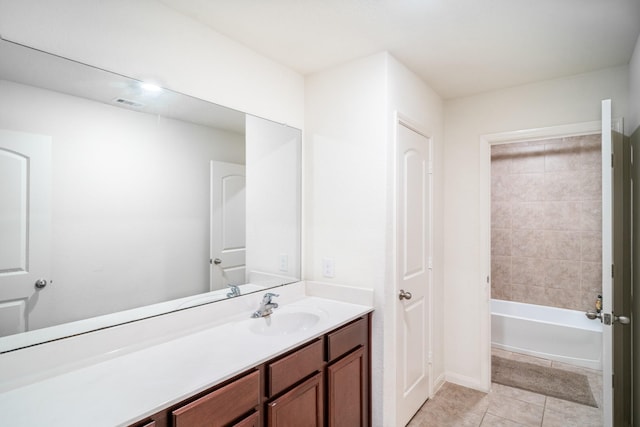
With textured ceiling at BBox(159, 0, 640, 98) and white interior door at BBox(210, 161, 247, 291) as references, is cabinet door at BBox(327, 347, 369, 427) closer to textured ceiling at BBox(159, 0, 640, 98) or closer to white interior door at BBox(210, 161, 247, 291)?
white interior door at BBox(210, 161, 247, 291)

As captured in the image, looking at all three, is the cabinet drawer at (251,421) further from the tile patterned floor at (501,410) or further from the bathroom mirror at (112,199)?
the tile patterned floor at (501,410)

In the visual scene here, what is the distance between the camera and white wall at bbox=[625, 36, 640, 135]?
6.11 feet

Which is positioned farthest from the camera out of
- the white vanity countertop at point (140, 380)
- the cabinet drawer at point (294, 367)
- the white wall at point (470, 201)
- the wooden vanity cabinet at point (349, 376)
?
the white wall at point (470, 201)

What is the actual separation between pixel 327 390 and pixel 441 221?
175 cm

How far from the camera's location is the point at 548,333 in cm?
327

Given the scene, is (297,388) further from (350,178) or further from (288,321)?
(350,178)

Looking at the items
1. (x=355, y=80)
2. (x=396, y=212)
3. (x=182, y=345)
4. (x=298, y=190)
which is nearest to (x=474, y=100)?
(x=355, y=80)

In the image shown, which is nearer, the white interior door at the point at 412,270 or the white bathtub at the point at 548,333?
the white interior door at the point at 412,270

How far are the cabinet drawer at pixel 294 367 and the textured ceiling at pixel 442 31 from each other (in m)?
1.65

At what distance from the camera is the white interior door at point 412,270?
2.23 metres

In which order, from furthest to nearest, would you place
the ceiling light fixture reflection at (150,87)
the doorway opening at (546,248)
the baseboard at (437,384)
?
the doorway opening at (546,248) < the baseboard at (437,384) < the ceiling light fixture reflection at (150,87)

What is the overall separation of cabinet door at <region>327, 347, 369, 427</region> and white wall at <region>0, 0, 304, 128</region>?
158cm

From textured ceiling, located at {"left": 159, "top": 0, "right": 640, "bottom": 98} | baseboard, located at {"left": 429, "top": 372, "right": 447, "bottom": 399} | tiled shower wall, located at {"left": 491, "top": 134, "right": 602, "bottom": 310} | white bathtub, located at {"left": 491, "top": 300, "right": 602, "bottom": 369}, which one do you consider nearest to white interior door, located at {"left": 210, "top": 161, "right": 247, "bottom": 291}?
textured ceiling, located at {"left": 159, "top": 0, "right": 640, "bottom": 98}

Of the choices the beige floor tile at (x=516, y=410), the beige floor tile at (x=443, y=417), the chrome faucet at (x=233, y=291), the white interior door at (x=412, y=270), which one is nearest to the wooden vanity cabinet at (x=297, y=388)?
the chrome faucet at (x=233, y=291)
